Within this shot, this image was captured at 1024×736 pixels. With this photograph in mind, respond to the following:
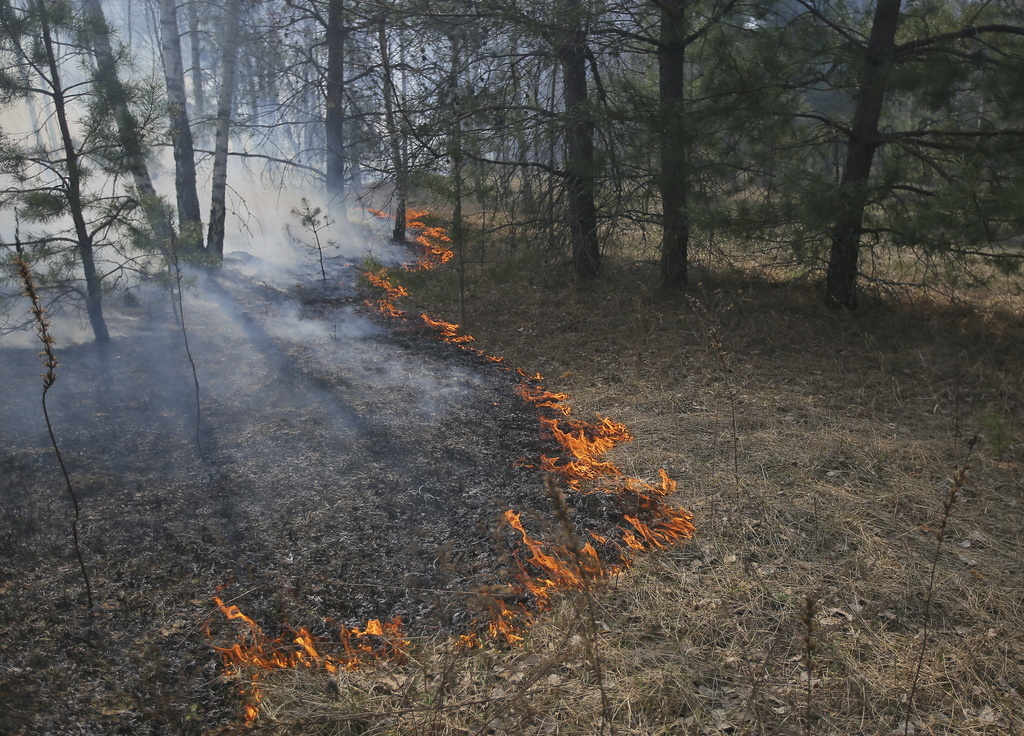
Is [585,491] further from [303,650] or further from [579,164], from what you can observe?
[579,164]

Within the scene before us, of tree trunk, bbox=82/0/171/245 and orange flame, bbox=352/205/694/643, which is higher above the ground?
tree trunk, bbox=82/0/171/245

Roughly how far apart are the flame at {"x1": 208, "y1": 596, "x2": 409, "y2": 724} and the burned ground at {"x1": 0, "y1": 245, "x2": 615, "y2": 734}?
→ 2.6 inches

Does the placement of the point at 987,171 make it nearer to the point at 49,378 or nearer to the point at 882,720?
the point at 882,720

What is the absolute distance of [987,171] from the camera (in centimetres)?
613

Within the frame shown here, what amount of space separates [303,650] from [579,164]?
19.6 ft

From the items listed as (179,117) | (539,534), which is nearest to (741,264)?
(539,534)

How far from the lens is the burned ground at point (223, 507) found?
288cm

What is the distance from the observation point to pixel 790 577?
11.1ft

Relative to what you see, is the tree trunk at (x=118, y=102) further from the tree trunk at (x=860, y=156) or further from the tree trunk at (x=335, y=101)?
the tree trunk at (x=860, y=156)

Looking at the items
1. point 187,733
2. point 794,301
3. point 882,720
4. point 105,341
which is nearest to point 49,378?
point 187,733

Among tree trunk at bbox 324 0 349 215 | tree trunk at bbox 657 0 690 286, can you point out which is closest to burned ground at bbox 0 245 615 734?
tree trunk at bbox 657 0 690 286

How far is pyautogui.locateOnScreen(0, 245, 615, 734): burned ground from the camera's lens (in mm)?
2879

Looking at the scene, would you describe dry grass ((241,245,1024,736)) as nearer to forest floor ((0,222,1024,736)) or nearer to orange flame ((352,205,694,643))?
forest floor ((0,222,1024,736))

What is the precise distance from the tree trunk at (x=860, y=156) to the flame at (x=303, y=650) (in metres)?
5.13
